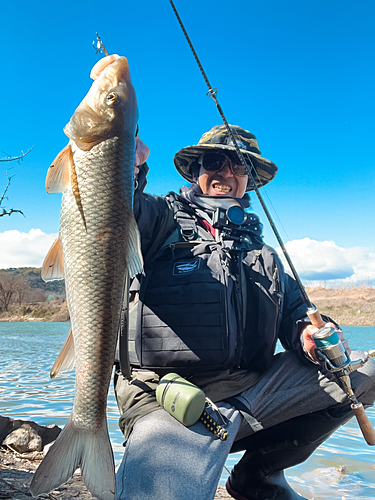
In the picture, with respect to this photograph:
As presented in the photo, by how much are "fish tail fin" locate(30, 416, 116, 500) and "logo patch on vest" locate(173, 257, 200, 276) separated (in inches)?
51.2

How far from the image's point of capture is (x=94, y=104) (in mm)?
2176

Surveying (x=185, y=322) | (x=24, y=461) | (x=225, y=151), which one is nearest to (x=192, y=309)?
(x=185, y=322)

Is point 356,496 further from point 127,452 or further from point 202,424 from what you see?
point 127,452

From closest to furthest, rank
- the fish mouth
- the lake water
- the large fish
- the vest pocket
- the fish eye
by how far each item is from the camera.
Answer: the large fish, the fish eye, the fish mouth, the vest pocket, the lake water

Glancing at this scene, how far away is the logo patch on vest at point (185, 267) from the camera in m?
3.11

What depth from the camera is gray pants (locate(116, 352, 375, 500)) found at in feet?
7.69

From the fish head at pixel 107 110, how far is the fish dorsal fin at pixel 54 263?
562 millimetres

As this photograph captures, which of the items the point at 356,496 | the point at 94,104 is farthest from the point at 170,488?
the point at 356,496

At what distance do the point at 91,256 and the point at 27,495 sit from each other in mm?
2101

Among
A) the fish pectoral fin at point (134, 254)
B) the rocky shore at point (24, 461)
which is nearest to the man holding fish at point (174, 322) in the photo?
the fish pectoral fin at point (134, 254)

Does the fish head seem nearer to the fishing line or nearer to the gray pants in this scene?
the fishing line

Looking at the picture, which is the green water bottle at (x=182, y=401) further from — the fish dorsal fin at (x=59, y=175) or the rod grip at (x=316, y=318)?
the fish dorsal fin at (x=59, y=175)

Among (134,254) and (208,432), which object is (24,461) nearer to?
(208,432)

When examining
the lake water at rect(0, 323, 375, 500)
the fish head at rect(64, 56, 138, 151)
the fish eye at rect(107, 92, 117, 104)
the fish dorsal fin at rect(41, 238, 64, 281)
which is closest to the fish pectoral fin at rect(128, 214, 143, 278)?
the fish dorsal fin at rect(41, 238, 64, 281)
